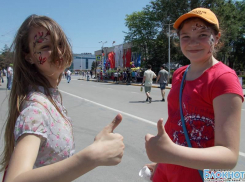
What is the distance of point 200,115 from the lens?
132 centimetres

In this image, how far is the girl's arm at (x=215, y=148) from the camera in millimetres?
1014

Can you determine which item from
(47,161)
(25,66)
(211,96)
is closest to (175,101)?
(211,96)

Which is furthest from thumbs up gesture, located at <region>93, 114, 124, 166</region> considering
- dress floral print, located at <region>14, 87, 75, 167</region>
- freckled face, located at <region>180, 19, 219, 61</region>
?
freckled face, located at <region>180, 19, 219, 61</region>

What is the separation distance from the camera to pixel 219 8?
29.8 m

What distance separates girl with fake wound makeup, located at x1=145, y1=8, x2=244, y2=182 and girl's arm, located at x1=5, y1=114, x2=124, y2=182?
199 mm

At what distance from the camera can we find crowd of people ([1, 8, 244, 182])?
970mm

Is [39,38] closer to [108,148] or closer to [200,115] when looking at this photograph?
[108,148]

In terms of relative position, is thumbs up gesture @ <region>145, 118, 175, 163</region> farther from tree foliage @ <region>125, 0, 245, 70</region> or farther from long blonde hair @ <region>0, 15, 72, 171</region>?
tree foliage @ <region>125, 0, 245, 70</region>

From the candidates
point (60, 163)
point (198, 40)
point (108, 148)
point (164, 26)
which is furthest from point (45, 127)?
point (164, 26)

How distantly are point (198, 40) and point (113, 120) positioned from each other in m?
0.75

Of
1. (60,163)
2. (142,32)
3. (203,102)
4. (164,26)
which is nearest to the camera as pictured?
(60,163)

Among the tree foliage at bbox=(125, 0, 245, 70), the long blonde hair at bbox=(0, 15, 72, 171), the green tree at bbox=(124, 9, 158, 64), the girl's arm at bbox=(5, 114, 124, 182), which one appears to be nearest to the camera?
the girl's arm at bbox=(5, 114, 124, 182)

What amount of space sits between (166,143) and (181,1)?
34.7 m

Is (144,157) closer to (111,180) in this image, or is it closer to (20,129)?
(111,180)
